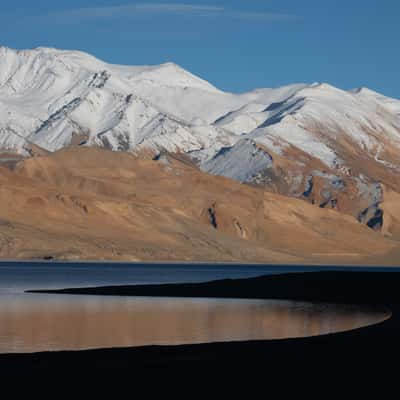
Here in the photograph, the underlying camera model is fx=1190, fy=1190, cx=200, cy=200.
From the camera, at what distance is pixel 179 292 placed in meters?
92.9

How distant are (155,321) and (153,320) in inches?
31.2

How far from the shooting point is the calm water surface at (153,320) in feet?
159

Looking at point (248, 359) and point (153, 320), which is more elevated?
point (248, 359)

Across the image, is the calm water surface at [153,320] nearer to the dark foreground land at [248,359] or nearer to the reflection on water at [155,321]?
the reflection on water at [155,321]

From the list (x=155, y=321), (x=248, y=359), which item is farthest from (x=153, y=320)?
(x=248, y=359)

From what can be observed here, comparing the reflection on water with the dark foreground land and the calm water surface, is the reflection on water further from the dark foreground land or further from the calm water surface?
the dark foreground land

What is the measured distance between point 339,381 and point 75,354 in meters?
11.0

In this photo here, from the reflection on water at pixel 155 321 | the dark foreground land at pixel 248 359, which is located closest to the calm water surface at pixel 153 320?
the reflection on water at pixel 155 321

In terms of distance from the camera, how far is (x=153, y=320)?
5934cm

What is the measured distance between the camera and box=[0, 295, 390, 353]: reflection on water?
48406 mm

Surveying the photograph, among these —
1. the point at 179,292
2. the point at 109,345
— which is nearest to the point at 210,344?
the point at 109,345

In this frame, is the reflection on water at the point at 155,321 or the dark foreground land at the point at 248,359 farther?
the reflection on water at the point at 155,321

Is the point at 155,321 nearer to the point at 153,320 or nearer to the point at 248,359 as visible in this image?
the point at 153,320

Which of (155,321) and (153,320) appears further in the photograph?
(153,320)
